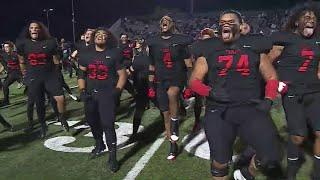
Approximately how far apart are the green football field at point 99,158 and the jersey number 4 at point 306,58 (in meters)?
1.43

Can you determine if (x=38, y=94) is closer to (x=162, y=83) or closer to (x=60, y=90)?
(x=60, y=90)

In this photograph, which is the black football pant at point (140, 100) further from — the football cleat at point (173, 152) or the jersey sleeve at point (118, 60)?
the jersey sleeve at point (118, 60)

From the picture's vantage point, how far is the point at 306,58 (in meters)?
5.04

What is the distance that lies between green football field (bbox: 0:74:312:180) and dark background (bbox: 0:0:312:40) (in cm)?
3363

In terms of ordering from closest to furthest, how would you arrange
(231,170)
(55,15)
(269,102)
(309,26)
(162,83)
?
(269,102), (309,26), (231,170), (162,83), (55,15)

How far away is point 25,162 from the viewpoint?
6754 mm

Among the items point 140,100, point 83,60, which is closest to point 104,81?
point 83,60

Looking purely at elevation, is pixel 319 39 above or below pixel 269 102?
above

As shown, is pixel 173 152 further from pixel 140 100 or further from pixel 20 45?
pixel 20 45

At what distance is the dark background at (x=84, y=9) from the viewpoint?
137 ft

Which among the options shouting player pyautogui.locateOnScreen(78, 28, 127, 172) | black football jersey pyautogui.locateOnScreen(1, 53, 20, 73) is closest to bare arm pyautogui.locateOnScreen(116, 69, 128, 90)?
shouting player pyautogui.locateOnScreen(78, 28, 127, 172)

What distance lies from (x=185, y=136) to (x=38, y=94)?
9.14ft

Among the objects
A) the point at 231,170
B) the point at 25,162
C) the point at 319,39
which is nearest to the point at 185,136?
the point at 231,170

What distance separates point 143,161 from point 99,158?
28.3 inches
